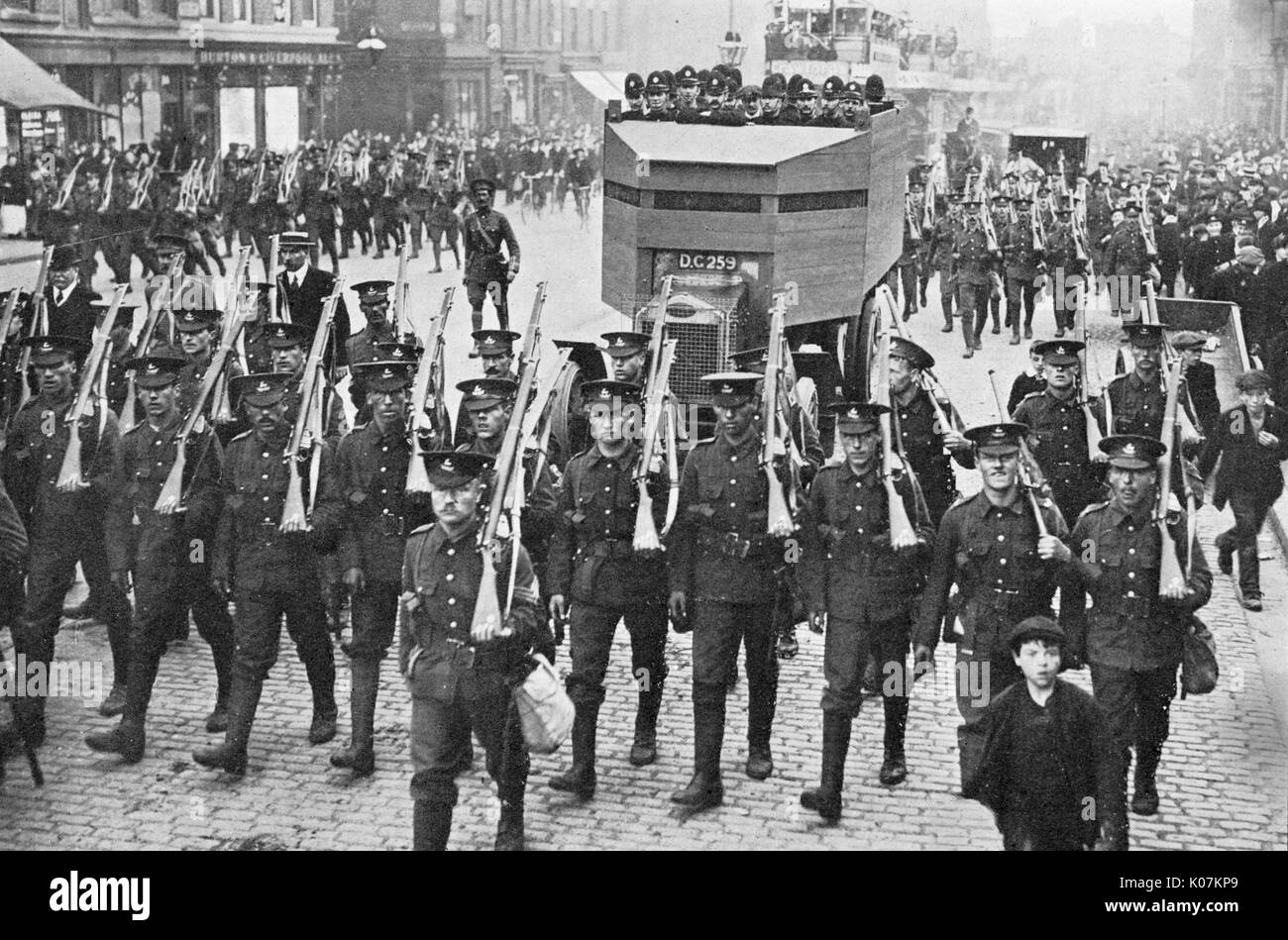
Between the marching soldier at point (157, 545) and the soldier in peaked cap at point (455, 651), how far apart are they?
1909mm

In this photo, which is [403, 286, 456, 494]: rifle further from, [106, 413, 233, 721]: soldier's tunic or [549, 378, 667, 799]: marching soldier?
[106, 413, 233, 721]: soldier's tunic

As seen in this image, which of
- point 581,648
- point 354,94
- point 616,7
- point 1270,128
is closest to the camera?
point 581,648

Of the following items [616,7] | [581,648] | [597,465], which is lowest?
[581,648]

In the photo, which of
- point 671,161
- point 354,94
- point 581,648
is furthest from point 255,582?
point 354,94

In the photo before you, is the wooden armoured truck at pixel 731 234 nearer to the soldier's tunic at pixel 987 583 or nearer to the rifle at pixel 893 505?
the rifle at pixel 893 505

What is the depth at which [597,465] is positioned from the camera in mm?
8555

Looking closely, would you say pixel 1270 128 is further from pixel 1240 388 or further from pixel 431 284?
pixel 1240 388

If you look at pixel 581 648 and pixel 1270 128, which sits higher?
pixel 1270 128

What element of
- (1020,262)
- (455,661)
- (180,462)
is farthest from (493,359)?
(1020,262)

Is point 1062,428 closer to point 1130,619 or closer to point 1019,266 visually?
point 1130,619

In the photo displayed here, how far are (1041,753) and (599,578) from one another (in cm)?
273

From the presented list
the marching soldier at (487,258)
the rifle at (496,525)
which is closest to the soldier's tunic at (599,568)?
the rifle at (496,525)

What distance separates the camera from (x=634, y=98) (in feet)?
51.4
